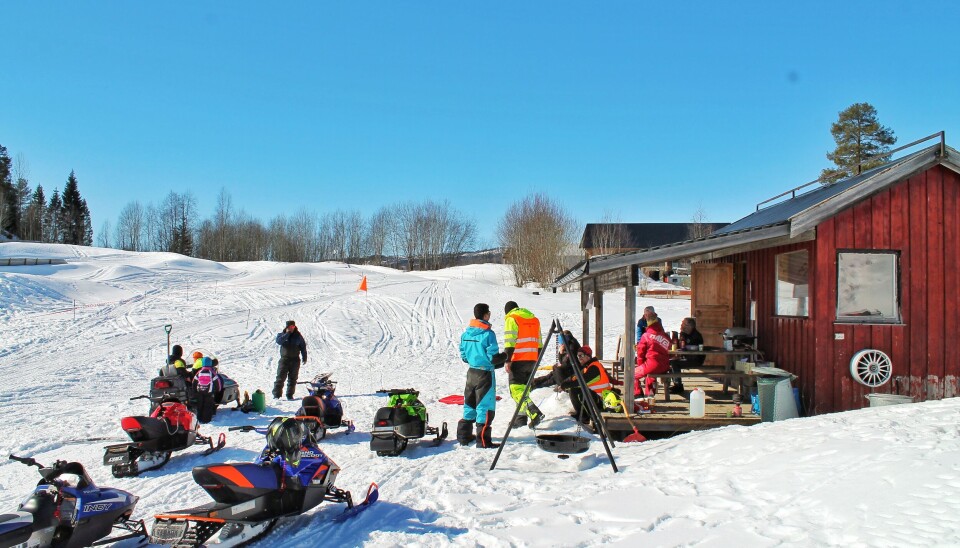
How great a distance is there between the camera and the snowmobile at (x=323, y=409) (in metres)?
8.20

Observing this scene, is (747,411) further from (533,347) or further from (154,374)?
(154,374)

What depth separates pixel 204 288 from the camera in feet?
106

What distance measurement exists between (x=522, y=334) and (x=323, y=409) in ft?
9.62

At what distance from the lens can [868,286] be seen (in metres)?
8.17

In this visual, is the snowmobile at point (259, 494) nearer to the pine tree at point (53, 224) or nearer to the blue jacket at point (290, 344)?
the blue jacket at point (290, 344)

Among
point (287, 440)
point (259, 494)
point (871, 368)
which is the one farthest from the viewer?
point (871, 368)

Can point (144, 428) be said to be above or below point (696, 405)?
below

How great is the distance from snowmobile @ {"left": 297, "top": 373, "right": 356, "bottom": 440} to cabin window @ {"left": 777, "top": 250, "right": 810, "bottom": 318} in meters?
6.68

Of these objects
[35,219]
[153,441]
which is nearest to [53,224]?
[35,219]

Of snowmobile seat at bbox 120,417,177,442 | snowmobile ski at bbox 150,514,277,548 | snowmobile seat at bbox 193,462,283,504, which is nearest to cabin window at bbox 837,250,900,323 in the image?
snowmobile seat at bbox 193,462,283,504

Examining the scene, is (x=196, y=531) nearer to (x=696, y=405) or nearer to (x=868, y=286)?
(x=696, y=405)

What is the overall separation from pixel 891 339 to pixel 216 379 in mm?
9732

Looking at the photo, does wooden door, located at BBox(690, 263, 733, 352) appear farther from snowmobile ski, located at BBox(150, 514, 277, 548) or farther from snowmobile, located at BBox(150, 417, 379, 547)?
snowmobile ski, located at BBox(150, 514, 277, 548)

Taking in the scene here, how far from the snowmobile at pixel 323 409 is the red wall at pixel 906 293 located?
6.45m
